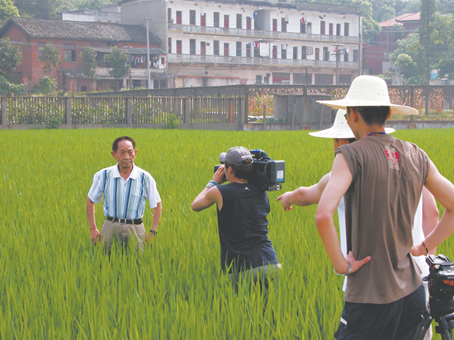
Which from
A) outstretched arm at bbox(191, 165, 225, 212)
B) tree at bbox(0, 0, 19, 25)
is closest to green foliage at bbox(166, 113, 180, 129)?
outstretched arm at bbox(191, 165, 225, 212)

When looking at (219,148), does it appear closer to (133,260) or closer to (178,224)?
(178,224)

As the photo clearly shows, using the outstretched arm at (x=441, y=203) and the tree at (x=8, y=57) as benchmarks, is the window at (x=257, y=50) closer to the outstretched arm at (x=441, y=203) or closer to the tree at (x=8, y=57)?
the tree at (x=8, y=57)

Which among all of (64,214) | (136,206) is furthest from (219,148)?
(136,206)

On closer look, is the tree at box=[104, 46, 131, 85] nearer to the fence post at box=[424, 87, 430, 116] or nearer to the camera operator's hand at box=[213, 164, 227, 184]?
the fence post at box=[424, 87, 430, 116]

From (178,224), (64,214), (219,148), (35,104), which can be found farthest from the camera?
(35,104)

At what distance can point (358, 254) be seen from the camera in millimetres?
2637

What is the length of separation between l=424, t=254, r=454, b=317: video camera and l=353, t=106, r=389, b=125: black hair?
0.64 metres

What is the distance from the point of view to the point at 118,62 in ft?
210

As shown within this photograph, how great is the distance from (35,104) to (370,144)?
26.6 metres

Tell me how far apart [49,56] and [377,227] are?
61.9m

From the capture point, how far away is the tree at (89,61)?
206ft

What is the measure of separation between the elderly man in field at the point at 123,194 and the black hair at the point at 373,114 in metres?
2.59

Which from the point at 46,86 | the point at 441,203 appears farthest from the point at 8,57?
the point at 441,203

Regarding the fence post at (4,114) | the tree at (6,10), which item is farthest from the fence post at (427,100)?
the tree at (6,10)
